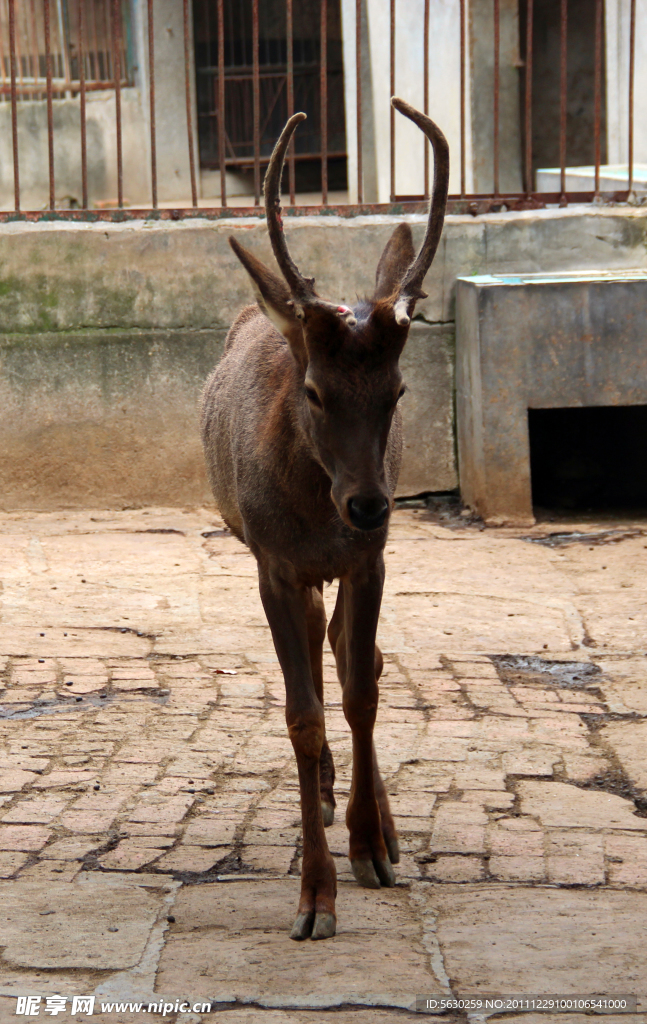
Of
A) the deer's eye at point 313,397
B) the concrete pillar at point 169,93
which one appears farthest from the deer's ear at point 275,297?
the concrete pillar at point 169,93

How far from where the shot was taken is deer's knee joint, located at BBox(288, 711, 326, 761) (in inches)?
140

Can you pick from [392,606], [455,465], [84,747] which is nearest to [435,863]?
[84,747]

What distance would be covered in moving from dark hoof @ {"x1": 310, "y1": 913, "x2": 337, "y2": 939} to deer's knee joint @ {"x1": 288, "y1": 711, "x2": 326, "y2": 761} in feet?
1.63

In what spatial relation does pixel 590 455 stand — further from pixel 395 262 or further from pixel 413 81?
pixel 395 262

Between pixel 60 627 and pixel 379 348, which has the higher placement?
pixel 379 348

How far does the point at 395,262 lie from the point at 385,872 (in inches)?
75.4

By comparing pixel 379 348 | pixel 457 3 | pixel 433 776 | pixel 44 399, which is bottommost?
pixel 433 776

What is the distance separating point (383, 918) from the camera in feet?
10.9

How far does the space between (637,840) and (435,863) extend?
675mm

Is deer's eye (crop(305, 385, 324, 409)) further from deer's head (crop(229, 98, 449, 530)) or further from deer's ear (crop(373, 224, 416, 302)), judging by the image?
deer's ear (crop(373, 224, 416, 302))

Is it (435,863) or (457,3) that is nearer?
(435,863)

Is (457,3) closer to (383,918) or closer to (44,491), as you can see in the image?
(44,491)

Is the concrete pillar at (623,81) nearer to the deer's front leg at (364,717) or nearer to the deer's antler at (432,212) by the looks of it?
the deer's antler at (432,212)

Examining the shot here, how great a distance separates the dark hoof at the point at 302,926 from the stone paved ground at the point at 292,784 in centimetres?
5
